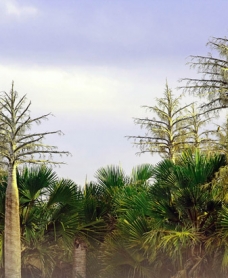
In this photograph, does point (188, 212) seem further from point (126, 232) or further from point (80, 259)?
point (80, 259)

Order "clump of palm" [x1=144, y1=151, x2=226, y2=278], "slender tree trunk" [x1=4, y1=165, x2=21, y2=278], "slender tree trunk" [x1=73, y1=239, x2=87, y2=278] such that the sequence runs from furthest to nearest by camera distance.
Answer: "slender tree trunk" [x1=73, y1=239, x2=87, y2=278], "slender tree trunk" [x1=4, y1=165, x2=21, y2=278], "clump of palm" [x1=144, y1=151, x2=226, y2=278]

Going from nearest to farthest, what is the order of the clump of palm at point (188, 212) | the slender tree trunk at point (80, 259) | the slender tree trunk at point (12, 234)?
the clump of palm at point (188, 212)
the slender tree trunk at point (12, 234)
the slender tree trunk at point (80, 259)

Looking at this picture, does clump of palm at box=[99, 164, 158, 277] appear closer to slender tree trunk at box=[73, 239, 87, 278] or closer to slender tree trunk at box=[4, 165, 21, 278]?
slender tree trunk at box=[73, 239, 87, 278]

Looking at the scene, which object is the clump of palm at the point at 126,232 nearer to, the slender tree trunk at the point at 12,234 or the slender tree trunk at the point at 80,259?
the slender tree trunk at the point at 80,259

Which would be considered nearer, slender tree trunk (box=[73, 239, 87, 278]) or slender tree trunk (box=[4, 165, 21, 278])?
slender tree trunk (box=[4, 165, 21, 278])

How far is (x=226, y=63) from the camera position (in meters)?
19.9

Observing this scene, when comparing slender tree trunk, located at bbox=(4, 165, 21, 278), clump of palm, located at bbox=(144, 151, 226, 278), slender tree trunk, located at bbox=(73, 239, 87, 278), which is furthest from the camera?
slender tree trunk, located at bbox=(73, 239, 87, 278)

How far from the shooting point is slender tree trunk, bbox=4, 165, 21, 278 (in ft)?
62.5

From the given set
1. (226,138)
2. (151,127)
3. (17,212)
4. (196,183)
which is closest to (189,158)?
(196,183)

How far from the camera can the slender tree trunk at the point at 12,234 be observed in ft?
62.5

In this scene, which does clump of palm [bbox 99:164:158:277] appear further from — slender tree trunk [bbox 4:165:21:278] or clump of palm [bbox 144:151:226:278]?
slender tree trunk [bbox 4:165:21:278]

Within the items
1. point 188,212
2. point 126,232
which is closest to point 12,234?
point 126,232

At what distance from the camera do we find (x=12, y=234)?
19.3 metres

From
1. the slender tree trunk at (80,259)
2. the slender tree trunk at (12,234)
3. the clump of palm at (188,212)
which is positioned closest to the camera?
the clump of palm at (188,212)
